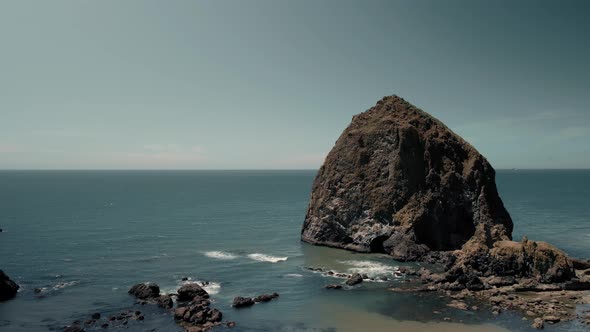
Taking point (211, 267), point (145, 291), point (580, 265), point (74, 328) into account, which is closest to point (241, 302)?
point (145, 291)

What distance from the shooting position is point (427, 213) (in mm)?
81750

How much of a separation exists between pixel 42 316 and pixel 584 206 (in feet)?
596

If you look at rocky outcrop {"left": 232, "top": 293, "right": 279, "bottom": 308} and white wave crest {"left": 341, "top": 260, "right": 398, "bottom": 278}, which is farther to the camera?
white wave crest {"left": 341, "top": 260, "right": 398, "bottom": 278}

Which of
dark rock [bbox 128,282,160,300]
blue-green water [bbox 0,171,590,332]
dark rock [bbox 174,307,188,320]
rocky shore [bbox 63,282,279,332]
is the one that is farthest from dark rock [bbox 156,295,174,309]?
dark rock [bbox 174,307,188,320]

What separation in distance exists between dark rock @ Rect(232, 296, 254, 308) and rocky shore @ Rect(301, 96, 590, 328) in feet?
44.0

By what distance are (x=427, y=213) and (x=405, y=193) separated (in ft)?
20.0

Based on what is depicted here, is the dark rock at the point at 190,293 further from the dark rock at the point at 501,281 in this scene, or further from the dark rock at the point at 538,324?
the dark rock at the point at 501,281

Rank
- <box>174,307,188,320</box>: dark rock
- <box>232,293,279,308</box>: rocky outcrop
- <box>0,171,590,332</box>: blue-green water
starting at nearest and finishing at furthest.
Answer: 1. <box>174,307,188,320</box>: dark rock
2. <box>0,171,590,332</box>: blue-green water
3. <box>232,293,279,308</box>: rocky outcrop

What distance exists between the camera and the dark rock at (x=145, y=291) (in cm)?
5459

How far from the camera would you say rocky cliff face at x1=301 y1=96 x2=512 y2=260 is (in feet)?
264

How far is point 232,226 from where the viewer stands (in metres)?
118

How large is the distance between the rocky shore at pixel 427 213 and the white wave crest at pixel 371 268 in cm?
332

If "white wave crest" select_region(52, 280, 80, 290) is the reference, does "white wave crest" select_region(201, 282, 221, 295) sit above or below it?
above

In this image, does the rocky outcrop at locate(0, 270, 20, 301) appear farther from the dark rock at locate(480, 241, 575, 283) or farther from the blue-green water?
the dark rock at locate(480, 241, 575, 283)
